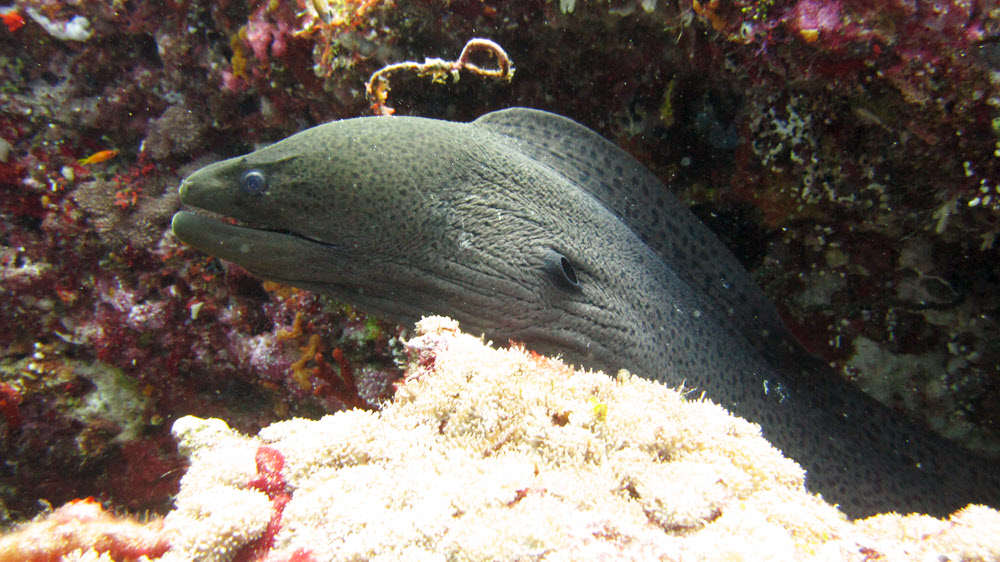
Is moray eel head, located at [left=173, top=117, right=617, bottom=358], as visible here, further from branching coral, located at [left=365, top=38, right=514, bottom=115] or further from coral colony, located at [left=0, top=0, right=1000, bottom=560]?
branching coral, located at [left=365, top=38, right=514, bottom=115]

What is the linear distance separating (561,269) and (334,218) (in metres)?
1.21

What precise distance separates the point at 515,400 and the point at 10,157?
4.41 metres

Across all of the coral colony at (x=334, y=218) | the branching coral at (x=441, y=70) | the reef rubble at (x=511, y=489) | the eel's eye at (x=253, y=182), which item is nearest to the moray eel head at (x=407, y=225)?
the eel's eye at (x=253, y=182)

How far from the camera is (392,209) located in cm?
231

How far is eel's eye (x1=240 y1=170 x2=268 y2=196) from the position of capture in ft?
7.09

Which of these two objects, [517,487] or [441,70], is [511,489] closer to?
[517,487]

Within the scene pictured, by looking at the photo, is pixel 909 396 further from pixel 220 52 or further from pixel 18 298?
pixel 18 298

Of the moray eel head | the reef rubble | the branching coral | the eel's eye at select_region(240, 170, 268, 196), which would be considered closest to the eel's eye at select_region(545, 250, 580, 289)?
the moray eel head

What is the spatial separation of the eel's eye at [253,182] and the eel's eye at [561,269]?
4.88 feet

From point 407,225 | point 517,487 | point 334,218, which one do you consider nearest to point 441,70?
point 407,225

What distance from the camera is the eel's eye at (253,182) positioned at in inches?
85.1

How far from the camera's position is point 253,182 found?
2166 mm

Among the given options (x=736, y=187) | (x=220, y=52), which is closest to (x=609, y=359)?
(x=736, y=187)

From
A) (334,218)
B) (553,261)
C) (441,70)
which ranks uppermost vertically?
(441,70)
